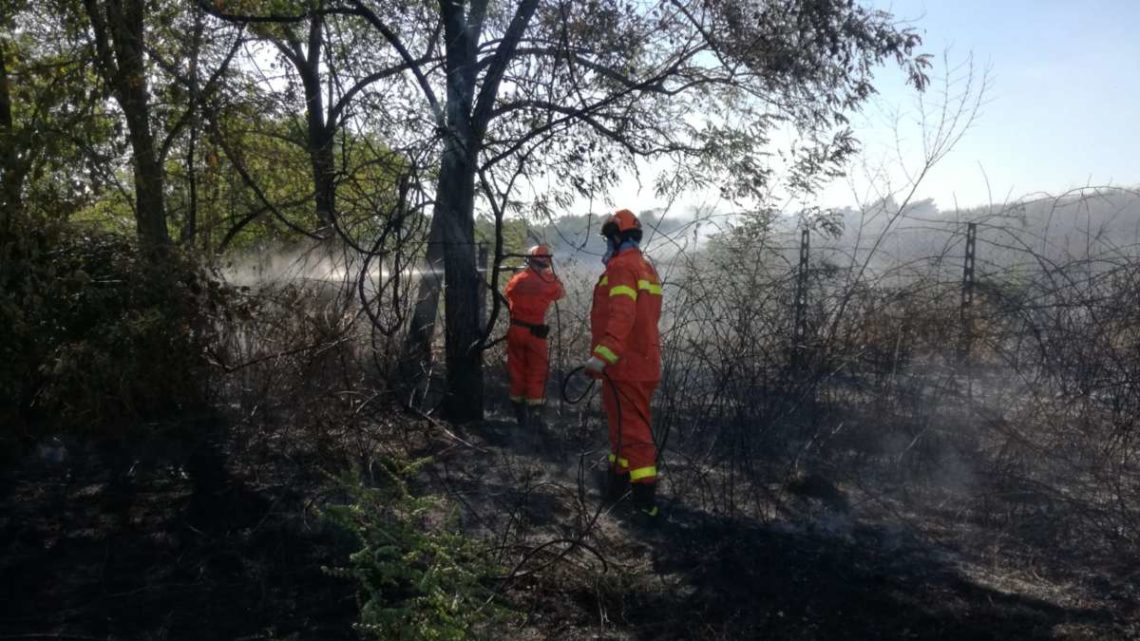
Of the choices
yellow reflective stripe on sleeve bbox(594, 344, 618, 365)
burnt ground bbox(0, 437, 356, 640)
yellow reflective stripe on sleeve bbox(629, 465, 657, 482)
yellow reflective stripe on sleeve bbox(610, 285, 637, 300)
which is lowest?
burnt ground bbox(0, 437, 356, 640)

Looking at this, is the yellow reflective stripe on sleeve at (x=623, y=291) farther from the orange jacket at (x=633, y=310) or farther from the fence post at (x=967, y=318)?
the fence post at (x=967, y=318)

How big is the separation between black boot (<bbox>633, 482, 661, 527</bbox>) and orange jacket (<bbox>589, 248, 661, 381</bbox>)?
64 centimetres

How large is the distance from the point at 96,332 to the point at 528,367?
138 inches

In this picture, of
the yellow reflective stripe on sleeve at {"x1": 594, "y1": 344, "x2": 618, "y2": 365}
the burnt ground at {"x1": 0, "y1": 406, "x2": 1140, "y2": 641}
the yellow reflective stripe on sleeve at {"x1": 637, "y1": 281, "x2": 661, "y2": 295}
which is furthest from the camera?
the yellow reflective stripe on sleeve at {"x1": 637, "y1": 281, "x2": 661, "y2": 295}

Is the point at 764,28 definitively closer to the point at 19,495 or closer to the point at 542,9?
the point at 542,9

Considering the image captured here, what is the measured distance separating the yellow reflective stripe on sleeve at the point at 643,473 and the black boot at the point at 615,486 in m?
0.23

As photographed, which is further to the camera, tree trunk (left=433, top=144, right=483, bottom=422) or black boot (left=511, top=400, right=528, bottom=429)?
black boot (left=511, top=400, right=528, bottom=429)

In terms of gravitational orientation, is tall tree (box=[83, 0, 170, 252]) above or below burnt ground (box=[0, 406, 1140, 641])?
above

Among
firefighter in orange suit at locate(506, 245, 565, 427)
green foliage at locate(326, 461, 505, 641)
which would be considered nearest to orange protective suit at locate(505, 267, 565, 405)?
firefighter in orange suit at locate(506, 245, 565, 427)

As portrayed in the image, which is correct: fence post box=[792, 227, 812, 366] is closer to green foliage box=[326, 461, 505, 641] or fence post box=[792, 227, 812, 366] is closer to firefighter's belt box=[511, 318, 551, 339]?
firefighter's belt box=[511, 318, 551, 339]

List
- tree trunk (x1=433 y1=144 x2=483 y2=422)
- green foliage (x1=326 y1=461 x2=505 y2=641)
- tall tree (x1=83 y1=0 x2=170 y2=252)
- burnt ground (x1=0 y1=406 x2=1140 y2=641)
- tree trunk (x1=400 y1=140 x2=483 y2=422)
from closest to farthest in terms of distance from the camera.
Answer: green foliage (x1=326 y1=461 x2=505 y2=641) → burnt ground (x1=0 y1=406 x2=1140 y2=641) → tall tree (x1=83 y1=0 x2=170 y2=252) → tree trunk (x1=400 y1=140 x2=483 y2=422) → tree trunk (x1=433 y1=144 x2=483 y2=422)

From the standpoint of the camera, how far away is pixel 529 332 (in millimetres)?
8805

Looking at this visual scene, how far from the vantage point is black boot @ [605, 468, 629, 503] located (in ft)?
20.9

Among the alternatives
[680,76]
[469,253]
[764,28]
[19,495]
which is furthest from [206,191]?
[764,28]
